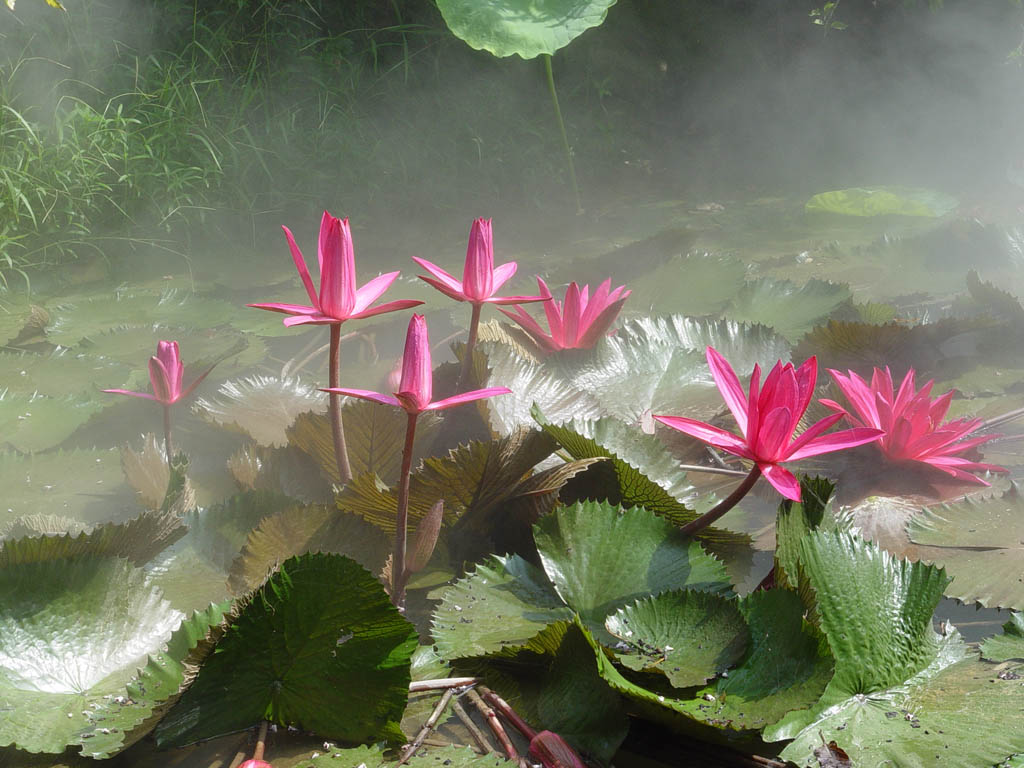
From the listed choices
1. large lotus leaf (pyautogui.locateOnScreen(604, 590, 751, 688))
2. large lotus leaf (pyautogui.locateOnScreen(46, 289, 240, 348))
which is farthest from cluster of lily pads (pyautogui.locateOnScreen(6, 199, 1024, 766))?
large lotus leaf (pyautogui.locateOnScreen(46, 289, 240, 348))

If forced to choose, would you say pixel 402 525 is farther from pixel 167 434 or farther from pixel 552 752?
pixel 167 434

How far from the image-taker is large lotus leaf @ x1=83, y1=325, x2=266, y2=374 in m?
1.62

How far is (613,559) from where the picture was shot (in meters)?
0.74

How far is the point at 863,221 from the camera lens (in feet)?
8.34

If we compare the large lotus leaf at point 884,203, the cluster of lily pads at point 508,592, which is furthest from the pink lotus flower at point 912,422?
the large lotus leaf at point 884,203

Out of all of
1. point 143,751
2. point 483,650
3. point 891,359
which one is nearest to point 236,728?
point 143,751

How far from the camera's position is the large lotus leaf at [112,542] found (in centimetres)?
68

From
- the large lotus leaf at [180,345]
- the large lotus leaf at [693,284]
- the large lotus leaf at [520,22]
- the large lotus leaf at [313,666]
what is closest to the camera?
the large lotus leaf at [313,666]

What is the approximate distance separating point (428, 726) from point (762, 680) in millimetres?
269

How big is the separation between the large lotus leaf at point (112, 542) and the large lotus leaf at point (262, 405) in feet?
1.03

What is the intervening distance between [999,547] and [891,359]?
1.65ft

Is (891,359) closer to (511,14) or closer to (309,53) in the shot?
(511,14)

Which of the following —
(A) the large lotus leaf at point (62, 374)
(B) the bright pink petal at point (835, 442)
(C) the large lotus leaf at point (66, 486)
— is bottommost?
(C) the large lotus leaf at point (66, 486)

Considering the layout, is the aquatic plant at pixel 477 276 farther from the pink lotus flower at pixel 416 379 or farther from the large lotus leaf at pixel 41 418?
the large lotus leaf at pixel 41 418
